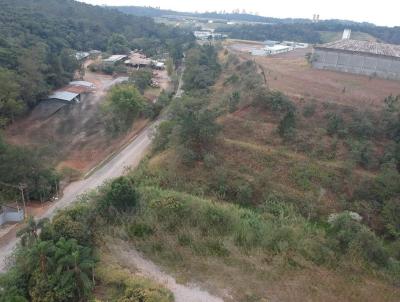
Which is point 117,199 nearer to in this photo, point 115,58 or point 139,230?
point 139,230

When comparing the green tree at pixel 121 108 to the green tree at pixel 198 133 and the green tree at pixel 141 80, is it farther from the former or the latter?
the green tree at pixel 198 133

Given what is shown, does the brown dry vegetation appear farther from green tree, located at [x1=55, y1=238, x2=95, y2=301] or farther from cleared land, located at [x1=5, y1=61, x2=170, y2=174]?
cleared land, located at [x1=5, y1=61, x2=170, y2=174]

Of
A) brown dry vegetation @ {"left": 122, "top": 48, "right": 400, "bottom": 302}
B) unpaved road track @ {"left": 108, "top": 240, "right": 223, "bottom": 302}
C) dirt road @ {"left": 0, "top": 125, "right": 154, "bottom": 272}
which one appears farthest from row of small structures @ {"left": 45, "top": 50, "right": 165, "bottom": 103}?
unpaved road track @ {"left": 108, "top": 240, "right": 223, "bottom": 302}

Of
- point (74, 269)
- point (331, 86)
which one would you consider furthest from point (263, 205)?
point (331, 86)

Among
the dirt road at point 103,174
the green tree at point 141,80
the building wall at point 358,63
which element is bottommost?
the dirt road at point 103,174

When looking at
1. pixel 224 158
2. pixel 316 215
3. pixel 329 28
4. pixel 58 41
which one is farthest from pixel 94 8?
pixel 316 215

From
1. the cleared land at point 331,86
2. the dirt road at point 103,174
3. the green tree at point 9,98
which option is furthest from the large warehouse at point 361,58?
the green tree at point 9,98

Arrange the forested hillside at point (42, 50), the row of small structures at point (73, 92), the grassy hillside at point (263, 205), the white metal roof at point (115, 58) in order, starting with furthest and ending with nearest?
the white metal roof at point (115, 58), the row of small structures at point (73, 92), the forested hillside at point (42, 50), the grassy hillside at point (263, 205)

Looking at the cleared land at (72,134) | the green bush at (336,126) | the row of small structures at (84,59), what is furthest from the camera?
the row of small structures at (84,59)
